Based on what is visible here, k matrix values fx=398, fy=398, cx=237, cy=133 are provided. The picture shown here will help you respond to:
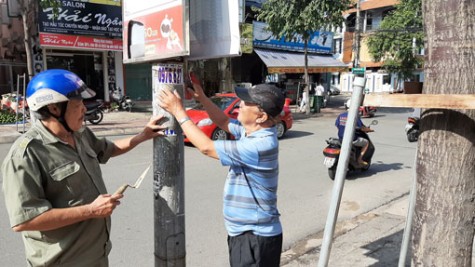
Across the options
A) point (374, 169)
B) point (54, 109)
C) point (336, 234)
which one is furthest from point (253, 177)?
point (374, 169)

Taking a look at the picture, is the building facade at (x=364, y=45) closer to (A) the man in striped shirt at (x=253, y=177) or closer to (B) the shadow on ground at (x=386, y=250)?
(B) the shadow on ground at (x=386, y=250)

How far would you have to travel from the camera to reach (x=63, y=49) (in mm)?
16625

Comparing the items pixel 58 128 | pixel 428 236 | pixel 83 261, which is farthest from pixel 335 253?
pixel 58 128

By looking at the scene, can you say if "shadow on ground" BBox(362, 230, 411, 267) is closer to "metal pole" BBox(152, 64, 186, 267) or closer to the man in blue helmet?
"metal pole" BBox(152, 64, 186, 267)

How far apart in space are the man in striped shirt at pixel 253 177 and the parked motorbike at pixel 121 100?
1533 centimetres

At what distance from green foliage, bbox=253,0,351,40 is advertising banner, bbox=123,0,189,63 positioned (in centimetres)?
1513

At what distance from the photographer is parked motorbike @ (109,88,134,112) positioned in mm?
17000

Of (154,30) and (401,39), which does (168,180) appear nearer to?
(154,30)

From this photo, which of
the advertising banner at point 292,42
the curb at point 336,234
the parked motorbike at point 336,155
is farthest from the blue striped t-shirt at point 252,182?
the advertising banner at point 292,42

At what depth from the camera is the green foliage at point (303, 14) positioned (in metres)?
16.5

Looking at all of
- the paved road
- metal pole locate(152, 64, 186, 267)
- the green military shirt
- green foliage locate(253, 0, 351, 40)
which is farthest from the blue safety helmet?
green foliage locate(253, 0, 351, 40)

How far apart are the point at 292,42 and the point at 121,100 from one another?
11.3 meters

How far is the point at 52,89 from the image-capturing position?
1.83 metres

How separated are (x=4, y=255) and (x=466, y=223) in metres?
3.91
